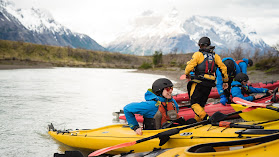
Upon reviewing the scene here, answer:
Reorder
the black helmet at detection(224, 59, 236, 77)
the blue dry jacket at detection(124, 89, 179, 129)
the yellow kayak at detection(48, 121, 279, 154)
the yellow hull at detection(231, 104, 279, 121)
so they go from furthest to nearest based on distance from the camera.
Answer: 1. the black helmet at detection(224, 59, 236, 77)
2. the blue dry jacket at detection(124, 89, 179, 129)
3. the yellow hull at detection(231, 104, 279, 121)
4. the yellow kayak at detection(48, 121, 279, 154)

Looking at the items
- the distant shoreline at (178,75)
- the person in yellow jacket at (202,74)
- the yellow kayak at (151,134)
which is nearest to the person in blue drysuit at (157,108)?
the yellow kayak at (151,134)

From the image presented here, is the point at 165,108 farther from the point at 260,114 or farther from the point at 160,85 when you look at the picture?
the point at 260,114

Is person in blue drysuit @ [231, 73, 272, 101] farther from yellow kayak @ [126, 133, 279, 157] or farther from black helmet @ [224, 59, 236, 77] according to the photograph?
yellow kayak @ [126, 133, 279, 157]

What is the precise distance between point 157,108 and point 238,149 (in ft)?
5.28

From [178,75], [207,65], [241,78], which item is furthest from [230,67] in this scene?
[178,75]

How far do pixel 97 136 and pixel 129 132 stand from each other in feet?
2.29

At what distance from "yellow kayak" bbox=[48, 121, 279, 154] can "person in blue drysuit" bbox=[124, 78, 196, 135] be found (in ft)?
0.68

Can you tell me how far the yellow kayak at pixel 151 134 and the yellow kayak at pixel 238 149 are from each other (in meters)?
0.34

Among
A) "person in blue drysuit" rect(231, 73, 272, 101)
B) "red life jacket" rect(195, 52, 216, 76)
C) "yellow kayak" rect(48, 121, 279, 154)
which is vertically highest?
"red life jacket" rect(195, 52, 216, 76)

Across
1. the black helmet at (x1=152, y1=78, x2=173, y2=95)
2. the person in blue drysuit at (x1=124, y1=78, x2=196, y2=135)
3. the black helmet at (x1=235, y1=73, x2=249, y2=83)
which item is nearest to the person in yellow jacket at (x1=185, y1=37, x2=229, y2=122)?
the person in blue drysuit at (x1=124, y1=78, x2=196, y2=135)

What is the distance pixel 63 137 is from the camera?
5.49 m

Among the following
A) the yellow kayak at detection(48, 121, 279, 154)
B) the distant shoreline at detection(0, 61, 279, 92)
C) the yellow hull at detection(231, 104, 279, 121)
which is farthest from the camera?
the distant shoreline at detection(0, 61, 279, 92)

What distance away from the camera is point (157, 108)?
13.6ft

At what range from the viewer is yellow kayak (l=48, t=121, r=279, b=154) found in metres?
3.46
